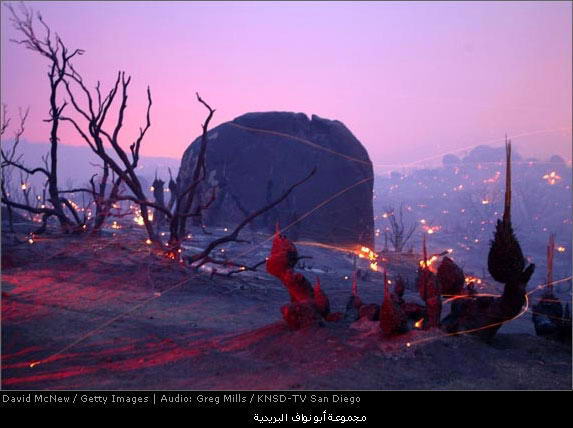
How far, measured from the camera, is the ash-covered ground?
465cm

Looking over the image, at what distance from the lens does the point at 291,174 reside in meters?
32.8

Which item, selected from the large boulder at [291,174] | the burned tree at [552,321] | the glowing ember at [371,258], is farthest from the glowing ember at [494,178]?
the burned tree at [552,321]

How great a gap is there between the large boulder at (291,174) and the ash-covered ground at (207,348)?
66.2 feet

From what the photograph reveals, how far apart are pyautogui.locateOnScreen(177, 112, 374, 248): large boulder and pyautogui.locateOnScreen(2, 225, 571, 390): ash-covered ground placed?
795 inches

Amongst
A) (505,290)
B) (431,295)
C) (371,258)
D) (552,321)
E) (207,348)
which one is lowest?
(371,258)

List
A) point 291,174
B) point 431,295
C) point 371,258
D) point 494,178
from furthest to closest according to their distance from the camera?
point 494,178 → point 291,174 → point 371,258 → point 431,295

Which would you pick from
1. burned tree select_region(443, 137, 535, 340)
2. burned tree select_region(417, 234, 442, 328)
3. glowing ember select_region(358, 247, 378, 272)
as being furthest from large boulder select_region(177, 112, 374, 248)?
burned tree select_region(443, 137, 535, 340)

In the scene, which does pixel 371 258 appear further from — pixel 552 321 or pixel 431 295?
pixel 431 295

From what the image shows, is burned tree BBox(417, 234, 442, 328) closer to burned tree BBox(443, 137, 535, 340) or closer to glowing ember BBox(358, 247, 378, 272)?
burned tree BBox(443, 137, 535, 340)

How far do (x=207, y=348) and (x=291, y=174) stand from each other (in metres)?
27.4

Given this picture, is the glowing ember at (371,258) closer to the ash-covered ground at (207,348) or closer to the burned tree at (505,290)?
the ash-covered ground at (207,348)

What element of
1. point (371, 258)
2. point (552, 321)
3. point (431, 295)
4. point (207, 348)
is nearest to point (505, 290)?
point (431, 295)

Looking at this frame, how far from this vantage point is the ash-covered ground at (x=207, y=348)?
4.65 m

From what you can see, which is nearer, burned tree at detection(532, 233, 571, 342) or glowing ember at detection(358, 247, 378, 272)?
burned tree at detection(532, 233, 571, 342)
